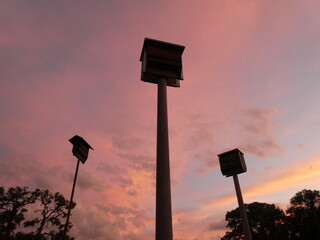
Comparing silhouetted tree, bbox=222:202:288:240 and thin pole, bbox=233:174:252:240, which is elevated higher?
silhouetted tree, bbox=222:202:288:240

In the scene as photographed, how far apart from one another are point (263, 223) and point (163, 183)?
51.8 m

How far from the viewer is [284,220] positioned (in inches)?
1912

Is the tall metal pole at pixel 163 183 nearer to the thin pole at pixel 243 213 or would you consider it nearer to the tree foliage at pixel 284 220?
the thin pole at pixel 243 213

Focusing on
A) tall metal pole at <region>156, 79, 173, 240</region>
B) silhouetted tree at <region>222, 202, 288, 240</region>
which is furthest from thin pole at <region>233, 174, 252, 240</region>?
silhouetted tree at <region>222, 202, 288, 240</region>

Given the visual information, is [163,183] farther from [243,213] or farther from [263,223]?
[263,223]

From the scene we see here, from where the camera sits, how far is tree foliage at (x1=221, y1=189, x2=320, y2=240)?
146 ft

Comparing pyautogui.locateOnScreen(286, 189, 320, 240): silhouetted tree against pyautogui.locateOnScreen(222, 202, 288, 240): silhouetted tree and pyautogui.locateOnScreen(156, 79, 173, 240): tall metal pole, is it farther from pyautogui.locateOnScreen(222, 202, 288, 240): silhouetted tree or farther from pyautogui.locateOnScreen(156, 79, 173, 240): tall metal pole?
pyautogui.locateOnScreen(156, 79, 173, 240): tall metal pole

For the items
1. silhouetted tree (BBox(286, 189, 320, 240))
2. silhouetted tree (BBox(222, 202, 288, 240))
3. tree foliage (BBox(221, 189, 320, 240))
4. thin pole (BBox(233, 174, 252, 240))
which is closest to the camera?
thin pole (BBox(233, 174, 252, 240))

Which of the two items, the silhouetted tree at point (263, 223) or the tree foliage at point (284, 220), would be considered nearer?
the tree foliage at point (284, 220)

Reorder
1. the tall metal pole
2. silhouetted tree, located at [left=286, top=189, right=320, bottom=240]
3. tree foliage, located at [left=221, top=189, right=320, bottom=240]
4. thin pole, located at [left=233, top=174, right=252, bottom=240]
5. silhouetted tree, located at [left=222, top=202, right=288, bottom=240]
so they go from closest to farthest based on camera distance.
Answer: the tall metal pole, thin pole, located at [left=233, top=174, right=252, bottom=240], silhouetted tree, located at [left=286, top=189, right=320, bottom=240], tree foliage, located at [left=221, top=189, right=320, bottom=240], silhouetted tree, located at [left=222, top=202, right=288, bottom=240]

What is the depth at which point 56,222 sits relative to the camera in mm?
29250

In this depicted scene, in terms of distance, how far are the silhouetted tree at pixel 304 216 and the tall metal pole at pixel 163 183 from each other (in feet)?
153

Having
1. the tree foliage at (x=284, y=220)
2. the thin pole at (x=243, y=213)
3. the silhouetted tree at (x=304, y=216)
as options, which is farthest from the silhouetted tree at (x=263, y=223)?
the thin pole at (x=243, y=213)

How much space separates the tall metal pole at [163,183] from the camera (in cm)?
624
